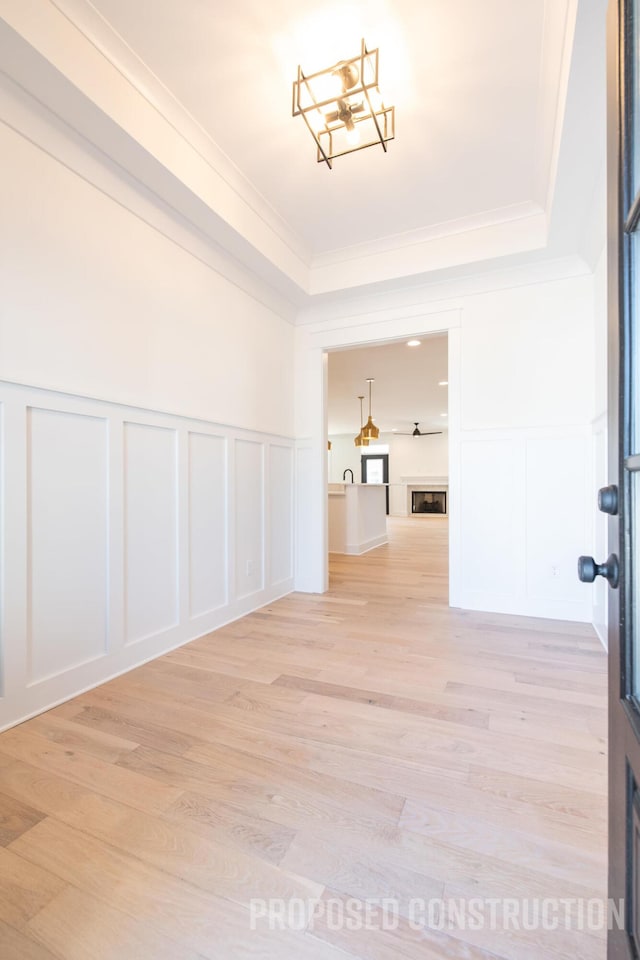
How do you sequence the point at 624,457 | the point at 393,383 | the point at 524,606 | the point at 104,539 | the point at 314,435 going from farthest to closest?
the point at 393,383 < the point at 314,435 < the point at 524,606 < the point at 104,539 < the point at 624,457

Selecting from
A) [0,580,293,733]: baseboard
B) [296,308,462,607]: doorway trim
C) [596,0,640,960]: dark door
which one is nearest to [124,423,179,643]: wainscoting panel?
[0,580,293,733]: baseboard

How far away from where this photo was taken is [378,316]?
3607mm

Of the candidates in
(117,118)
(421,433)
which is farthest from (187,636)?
(421,433)

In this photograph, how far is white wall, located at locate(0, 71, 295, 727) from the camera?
171 centimetres

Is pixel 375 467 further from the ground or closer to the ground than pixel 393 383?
closer to the ground

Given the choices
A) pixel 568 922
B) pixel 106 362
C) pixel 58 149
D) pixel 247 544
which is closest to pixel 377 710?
pixel 568 922

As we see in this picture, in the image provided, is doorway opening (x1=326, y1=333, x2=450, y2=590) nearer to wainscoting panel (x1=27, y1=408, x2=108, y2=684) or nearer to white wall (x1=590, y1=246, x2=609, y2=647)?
white wall (x1=590, y1=246, x2=609, y2=647)

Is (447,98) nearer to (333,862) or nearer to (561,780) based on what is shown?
(561,780)

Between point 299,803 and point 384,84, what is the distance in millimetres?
2944

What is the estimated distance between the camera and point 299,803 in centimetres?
128

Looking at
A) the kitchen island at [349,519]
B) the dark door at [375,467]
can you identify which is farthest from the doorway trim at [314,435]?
the dark door at [375,467]

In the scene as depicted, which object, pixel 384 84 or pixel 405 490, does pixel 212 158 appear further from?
pixel 405 490

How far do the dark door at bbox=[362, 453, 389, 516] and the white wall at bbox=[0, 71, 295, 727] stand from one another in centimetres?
1024

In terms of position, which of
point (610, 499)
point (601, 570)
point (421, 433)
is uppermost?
point (421, 433)
